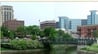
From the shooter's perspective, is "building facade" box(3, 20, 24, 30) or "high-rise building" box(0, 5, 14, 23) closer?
"high-rise building" box(0, 5, 14, 23)

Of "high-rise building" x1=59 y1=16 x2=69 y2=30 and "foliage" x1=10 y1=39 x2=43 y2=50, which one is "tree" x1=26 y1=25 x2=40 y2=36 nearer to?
"foliage" x1=10 y1=39 x2=43 y2=50

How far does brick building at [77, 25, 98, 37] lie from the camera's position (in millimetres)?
2691

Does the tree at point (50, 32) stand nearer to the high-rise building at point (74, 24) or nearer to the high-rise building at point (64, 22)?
the high-rise building at point (64, 22)

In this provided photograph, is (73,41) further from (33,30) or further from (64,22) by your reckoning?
(33,30)

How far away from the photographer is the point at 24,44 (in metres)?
2.84

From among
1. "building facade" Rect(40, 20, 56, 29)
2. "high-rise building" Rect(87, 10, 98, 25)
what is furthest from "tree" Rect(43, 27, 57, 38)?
"high-rise building" Rect(87, 10, 98, 25)

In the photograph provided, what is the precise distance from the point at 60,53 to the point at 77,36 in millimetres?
303

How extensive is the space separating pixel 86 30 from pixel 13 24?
0.85 metres

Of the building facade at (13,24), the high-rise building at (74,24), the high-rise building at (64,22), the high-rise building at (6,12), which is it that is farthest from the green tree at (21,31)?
the high-rise building at (74,24)

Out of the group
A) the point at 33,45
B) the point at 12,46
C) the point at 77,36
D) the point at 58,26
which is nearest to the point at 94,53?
the point at 77,36

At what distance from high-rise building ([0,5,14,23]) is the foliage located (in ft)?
0.85

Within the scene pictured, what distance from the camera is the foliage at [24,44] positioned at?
9.08 feet

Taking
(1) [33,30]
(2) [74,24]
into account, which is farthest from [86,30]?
(1) [33,30]

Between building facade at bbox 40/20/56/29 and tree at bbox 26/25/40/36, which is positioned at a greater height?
building facade at bbox 40/20/56/29
